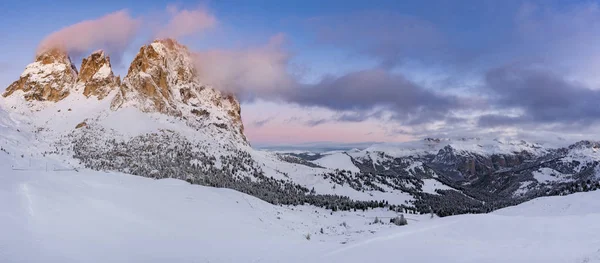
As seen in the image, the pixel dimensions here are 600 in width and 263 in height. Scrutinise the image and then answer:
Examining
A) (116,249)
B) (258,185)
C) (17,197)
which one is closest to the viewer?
(116,249)

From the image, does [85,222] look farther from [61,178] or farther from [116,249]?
[61,178]

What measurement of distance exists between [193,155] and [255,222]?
151717 mm

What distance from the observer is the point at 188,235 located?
25750mm

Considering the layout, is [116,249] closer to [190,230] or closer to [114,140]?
[190,230]

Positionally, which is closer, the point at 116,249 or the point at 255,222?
the point at 116,249

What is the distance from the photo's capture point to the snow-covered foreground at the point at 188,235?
17500 millimetres

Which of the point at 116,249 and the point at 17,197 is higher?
the point at 17,197

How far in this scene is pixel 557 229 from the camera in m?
20.6

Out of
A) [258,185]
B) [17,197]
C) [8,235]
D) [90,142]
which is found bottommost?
[258,185]

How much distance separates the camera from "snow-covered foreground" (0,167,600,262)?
1750 cm

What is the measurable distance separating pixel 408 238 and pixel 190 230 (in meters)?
15.9

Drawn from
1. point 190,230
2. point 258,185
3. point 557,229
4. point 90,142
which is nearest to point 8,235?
point 190,230

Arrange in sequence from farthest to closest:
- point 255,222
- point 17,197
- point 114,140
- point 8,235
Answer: point 114,140 < point 255,222 < point 17,197 < point 8,235

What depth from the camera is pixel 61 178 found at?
28.6 meters
